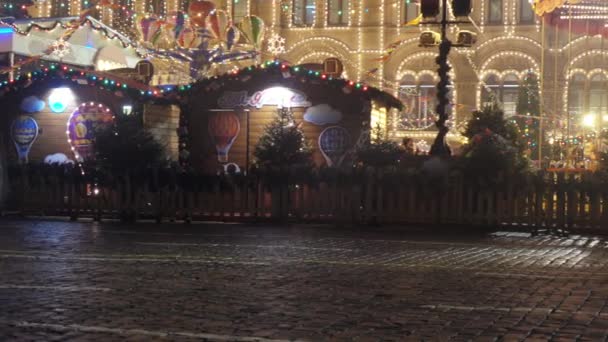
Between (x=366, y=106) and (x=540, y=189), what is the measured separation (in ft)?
24.6

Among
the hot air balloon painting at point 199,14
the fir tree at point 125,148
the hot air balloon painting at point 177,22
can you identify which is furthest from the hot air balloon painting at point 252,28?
the fir tree at point 125,148

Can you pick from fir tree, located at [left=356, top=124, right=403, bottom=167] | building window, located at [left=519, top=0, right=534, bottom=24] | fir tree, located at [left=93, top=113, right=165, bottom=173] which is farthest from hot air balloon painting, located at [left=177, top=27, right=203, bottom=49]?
building window, located at [left=519, top=0, right=534, bottom=24]

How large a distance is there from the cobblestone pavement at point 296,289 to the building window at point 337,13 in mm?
28738

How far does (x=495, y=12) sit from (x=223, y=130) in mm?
19581

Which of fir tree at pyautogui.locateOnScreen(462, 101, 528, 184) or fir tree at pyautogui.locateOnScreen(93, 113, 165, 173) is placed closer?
fir tree at pyautogui.locateOnScreen(462, 101, 528, 184)

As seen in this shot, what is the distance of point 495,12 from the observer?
4156 centimetres

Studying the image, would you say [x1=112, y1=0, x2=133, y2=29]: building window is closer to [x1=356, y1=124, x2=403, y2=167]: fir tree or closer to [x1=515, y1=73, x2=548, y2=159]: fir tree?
[x1=515, y1=73, x2=548, y2=159]: fir tree

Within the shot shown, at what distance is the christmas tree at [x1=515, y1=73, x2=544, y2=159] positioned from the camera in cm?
3372

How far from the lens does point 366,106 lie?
81.6 feet

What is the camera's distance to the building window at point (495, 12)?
1626 inches

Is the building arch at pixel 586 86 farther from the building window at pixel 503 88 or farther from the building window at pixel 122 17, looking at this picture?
the building window at pixel 122 17

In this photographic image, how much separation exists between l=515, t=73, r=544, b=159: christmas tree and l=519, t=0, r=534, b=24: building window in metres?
4.33

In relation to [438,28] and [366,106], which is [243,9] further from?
[366,106]

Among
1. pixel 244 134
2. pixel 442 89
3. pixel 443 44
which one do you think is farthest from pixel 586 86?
pixel 443 44
